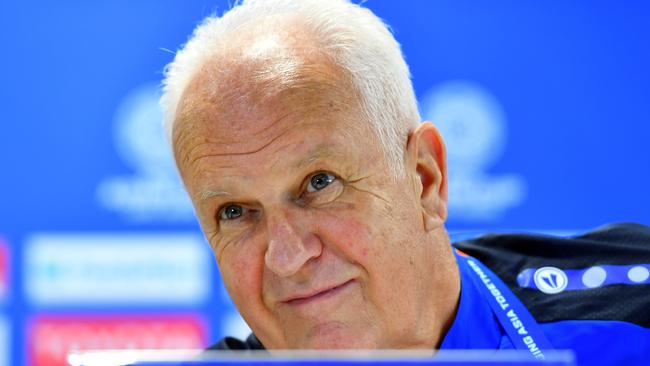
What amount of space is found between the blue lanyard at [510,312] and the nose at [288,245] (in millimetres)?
454

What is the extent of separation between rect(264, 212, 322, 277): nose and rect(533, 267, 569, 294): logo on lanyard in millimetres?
602

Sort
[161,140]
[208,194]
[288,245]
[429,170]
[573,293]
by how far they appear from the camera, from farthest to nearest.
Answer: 1. [161,140]
2. [573,293]
3. [429,170]
4. [208,194]
5. [288,245]

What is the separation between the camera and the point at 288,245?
146 centimetres

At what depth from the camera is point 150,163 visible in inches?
132

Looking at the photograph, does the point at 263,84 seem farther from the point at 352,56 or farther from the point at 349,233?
the point at 349,233

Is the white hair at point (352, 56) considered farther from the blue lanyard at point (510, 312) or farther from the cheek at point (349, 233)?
the blue lanyard at point (510, 312)

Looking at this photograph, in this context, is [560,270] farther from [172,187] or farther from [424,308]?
[172,187]

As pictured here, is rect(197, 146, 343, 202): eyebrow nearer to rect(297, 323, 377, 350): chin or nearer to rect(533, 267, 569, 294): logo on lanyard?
rect(297, 323, 377, 350): chin

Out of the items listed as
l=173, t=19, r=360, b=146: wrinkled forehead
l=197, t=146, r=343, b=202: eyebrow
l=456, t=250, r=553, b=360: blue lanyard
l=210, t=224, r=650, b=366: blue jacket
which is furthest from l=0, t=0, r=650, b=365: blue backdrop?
l=197, t=146, r=343, b=202: eyebrow

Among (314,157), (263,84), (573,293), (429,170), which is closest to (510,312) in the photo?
(573,293)

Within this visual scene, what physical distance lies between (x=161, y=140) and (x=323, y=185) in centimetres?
194

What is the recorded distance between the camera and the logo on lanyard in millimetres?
1878

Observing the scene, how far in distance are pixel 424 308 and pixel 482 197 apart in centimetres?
158

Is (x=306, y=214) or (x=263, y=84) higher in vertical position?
(x=263, y=84)
